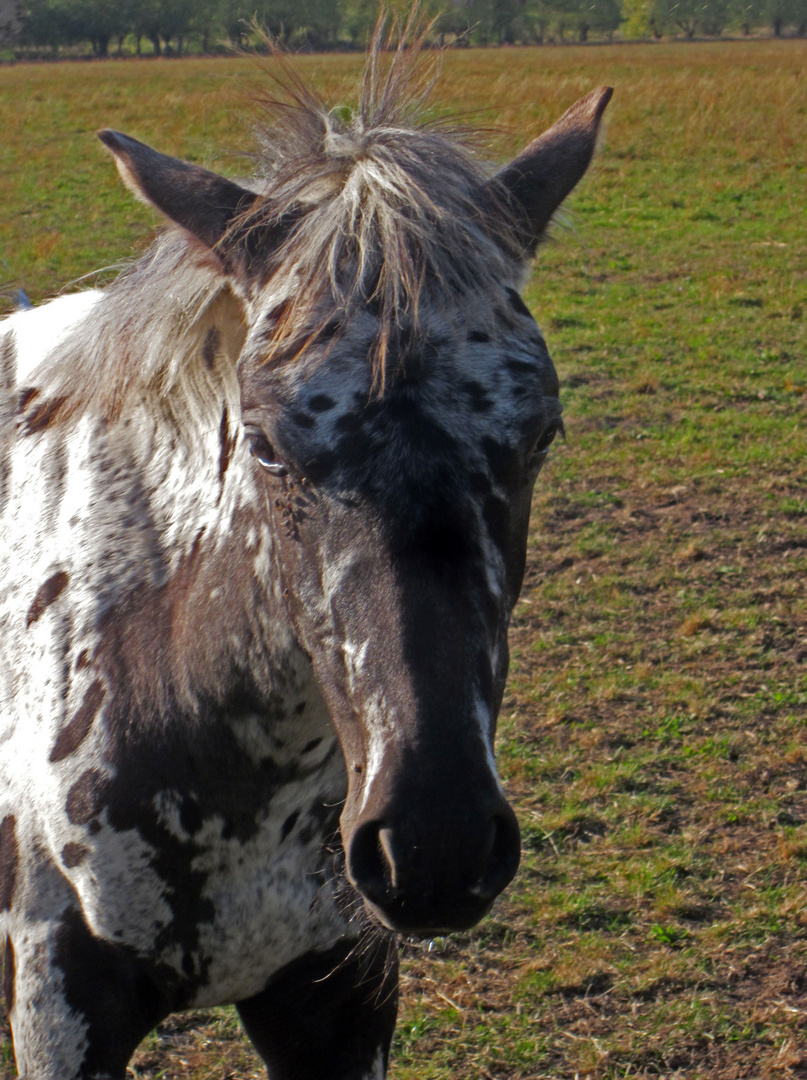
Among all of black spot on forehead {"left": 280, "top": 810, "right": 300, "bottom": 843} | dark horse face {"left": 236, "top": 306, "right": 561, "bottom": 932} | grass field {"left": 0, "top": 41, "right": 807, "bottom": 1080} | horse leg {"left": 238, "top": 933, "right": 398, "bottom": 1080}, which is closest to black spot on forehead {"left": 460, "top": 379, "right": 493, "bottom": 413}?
dark horse face {"left": 236, "top": 306, "right": 561, "bottom": 932}

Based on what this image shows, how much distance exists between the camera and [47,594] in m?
1.90

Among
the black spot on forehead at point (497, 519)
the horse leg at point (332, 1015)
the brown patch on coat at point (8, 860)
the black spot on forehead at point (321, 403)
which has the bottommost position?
the horse leg at point (332, 1015)

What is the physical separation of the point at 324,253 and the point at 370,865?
35.7 inches

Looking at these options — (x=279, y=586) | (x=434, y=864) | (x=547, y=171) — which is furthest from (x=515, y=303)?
(x=434, y=864)

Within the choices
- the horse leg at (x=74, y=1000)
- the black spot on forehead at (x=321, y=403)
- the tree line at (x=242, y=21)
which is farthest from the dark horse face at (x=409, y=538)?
the tree line at (x=242, y=21)

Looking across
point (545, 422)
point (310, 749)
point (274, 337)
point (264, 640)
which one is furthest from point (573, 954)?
point (274, 337)

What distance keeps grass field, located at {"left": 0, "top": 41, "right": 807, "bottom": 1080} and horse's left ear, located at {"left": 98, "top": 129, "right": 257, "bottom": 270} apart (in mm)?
498

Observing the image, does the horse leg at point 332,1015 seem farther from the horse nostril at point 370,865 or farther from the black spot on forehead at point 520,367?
the black spot on forehead at point 520,367

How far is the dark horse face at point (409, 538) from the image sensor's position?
1.29 m

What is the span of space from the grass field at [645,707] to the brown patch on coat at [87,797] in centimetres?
118

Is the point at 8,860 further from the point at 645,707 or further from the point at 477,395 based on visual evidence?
the point at 645,707

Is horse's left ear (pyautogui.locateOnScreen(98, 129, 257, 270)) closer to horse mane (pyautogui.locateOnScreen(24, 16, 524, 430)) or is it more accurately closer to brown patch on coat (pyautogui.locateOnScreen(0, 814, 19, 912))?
horse mane (pyautogui.locateOnScreen(24, 16, 524, 430))

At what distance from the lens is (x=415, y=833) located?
4.09 ft

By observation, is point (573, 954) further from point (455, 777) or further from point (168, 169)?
point (168, 169)
